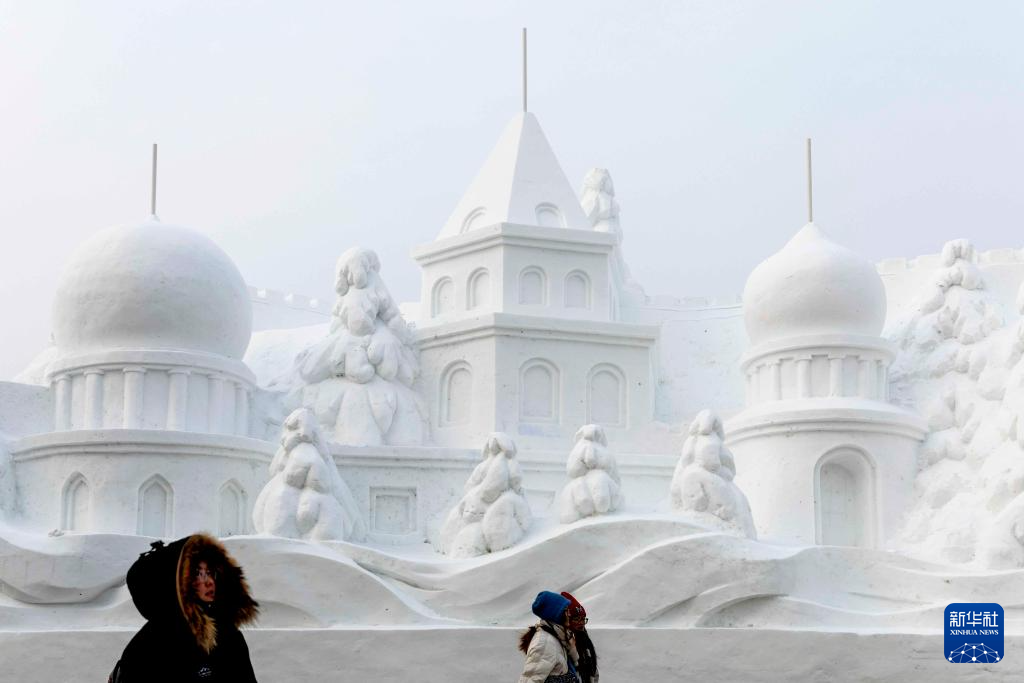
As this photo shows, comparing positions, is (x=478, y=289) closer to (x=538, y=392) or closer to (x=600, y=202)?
(x=538, y=392)

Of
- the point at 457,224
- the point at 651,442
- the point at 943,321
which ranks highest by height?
the point at 457,224

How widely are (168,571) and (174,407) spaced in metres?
14.8

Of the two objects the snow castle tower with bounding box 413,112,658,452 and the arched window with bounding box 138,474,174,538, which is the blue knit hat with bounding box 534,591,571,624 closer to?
the arched window with bounding box 138,474,174,538

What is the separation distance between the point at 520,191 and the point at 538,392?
3.55 metres

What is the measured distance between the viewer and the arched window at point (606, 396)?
24359 mm

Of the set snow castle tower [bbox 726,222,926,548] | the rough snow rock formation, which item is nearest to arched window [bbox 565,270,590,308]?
snow castle tower [bbox 726,222,926,548]

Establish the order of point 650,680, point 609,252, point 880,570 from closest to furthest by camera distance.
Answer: point 650,680 → point 880,570 → point 609,252

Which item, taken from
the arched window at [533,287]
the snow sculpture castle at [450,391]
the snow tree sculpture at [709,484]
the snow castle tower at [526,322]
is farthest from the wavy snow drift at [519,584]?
the arched window at [533,287]

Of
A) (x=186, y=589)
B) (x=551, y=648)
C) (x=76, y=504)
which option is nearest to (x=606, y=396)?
(x=76, y=504)

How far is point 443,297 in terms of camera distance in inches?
1016

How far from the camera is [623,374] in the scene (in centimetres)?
2458

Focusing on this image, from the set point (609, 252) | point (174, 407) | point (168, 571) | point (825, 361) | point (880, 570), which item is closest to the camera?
point (168, 571)

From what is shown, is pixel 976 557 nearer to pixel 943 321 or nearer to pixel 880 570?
pixel 880 570

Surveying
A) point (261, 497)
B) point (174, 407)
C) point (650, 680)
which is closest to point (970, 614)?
point (650, 680)
